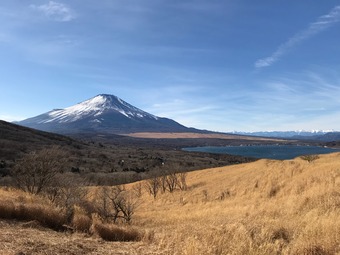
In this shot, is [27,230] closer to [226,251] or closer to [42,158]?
[226,251]

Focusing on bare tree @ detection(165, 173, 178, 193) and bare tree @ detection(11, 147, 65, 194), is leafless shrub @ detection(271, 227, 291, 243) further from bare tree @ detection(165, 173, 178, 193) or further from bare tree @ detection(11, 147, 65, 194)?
bare tree @ detection(165, 173, 178, 193)

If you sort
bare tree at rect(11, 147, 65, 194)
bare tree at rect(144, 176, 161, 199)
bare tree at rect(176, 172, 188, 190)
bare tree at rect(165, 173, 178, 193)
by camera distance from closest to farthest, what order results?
bare tree at rect(11, 147, 65, 194)
bare tree at rect(176, 172, 188, 190)
bare tree at rect(144, 176, 161, 199)
bare tree at rect(165, 173, 178, 193)

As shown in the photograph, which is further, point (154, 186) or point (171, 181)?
point (171, 181)

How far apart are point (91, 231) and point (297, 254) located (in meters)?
5.49

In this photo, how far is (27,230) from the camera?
8336mm

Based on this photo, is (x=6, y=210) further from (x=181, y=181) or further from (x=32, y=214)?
(x=181, y=181)

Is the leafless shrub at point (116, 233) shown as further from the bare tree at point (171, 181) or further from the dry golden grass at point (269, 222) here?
the bare tree at point (171, 181)

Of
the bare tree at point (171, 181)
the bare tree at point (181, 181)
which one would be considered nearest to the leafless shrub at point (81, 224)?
the bare tree at point (181, 181)

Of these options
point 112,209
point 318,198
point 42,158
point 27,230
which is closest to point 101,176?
point 42,158

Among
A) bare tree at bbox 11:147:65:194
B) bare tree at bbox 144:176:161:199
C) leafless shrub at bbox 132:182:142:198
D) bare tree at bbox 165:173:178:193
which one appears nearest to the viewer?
bare tree at bbox 11:147:65:194

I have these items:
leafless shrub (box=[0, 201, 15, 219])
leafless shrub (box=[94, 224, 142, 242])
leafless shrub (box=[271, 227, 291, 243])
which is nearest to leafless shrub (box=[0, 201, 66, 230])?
leafless shrub (box=[0, 201, 15, 219])

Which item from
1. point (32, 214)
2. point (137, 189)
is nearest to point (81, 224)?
point (32, 214)

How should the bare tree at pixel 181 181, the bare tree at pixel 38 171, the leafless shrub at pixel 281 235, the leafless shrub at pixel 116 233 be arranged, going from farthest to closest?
the bare tree at pixel 181 181 → the bare tree at pixel 38 171 → the leafless shrub at pixel 116 233 → the leafless shrub at pixel 281 235

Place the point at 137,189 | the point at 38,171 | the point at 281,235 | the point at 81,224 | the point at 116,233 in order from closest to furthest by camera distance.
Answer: the point at 281,235 < the point at 116,233 < the point at 81,224 < the point at 38,171 < the point at 137,189
